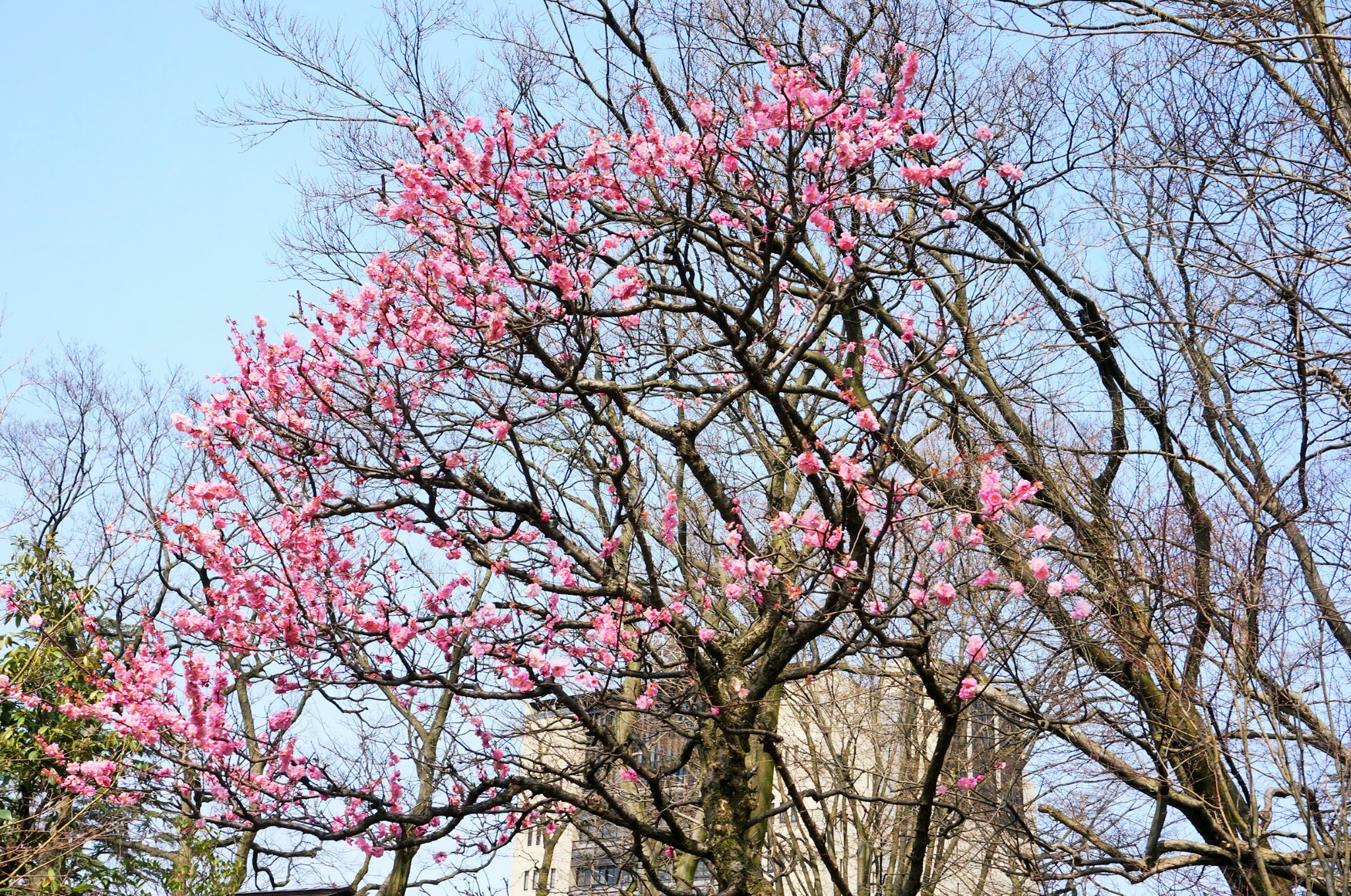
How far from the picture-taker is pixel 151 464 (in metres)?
14.8

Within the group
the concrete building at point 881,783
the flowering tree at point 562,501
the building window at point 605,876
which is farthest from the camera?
the building window at point 605,876

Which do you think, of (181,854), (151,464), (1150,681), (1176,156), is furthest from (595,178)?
(151,464)

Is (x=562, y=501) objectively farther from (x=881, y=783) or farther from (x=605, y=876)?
(x=605, y=876)

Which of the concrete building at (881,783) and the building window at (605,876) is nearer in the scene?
the concrete building at (881,783)

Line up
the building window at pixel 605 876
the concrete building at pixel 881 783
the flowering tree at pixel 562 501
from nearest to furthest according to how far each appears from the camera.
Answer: the flowering tree at pixel 562 501 < the concrete building at pixel 881 783 < the building window at pixel 605 876

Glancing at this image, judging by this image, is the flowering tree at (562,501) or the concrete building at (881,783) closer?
the flowering tree at (562,501)

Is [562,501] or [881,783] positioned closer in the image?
[562,501]

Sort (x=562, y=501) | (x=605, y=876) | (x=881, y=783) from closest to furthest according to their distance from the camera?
(x=562, y=501), (x=881, y=783), (x=605, y=876)

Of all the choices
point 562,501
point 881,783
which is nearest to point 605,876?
point 881,783

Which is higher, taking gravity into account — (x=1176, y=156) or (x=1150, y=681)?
(x=1176, y=156)

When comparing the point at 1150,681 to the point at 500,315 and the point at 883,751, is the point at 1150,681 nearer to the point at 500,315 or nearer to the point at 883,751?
the point at 883,751

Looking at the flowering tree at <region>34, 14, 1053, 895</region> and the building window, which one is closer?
the flowering tree at <region>34, 14, 1053, 895</region>

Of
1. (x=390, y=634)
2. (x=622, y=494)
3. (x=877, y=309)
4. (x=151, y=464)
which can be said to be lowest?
(x=390, y=634)

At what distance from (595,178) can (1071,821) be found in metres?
5.98
